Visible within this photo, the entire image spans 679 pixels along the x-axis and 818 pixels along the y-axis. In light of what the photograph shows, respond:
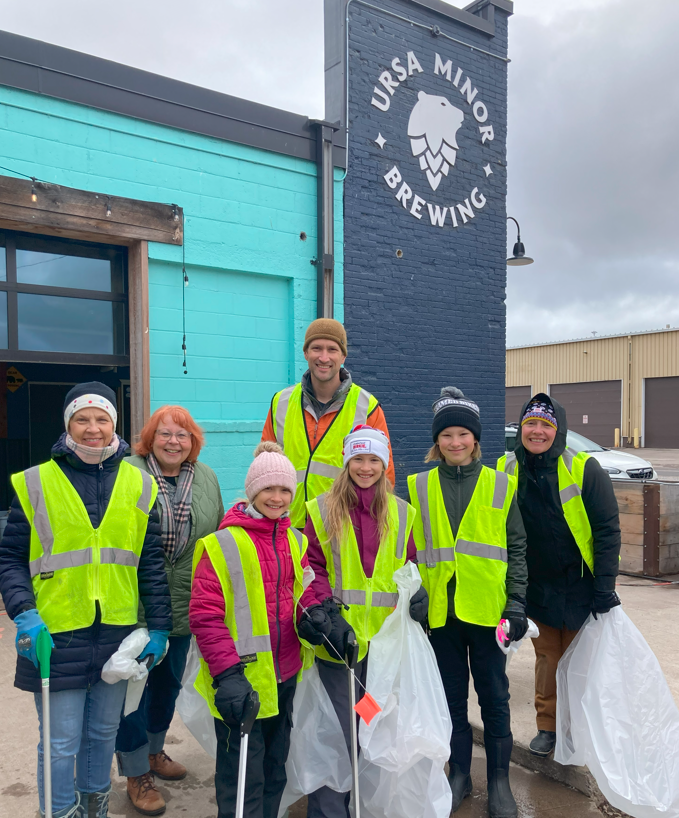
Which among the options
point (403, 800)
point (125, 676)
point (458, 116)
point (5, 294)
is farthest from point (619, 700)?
point (458, 116)

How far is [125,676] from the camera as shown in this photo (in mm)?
2287

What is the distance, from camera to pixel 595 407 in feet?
111

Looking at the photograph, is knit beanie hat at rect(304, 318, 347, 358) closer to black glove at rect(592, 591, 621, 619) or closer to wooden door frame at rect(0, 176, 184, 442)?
black glove at rect(592, 591, 621, 619)

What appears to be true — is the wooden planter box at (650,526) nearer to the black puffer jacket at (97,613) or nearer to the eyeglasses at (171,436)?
the eyeglasses at (171,436)

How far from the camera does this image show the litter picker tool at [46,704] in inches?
83.7

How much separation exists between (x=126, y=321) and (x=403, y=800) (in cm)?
458

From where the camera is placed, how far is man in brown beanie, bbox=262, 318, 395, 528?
3189 millimetres

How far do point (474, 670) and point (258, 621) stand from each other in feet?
3.59

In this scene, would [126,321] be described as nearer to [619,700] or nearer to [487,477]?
[487,477]

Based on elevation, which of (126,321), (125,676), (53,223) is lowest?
(125,676)

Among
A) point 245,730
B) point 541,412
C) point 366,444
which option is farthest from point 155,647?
point 541,412

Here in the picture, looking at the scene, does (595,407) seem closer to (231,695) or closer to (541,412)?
(541,412)

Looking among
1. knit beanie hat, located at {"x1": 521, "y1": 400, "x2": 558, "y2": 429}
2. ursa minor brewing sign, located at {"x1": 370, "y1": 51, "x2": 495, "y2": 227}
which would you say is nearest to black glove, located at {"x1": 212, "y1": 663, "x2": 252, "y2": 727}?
knit beanie hat, located at {"x1": 521, "y1": 400, "x2": 558, "y2": 429}

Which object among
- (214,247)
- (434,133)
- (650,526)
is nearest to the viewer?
(214,247)
